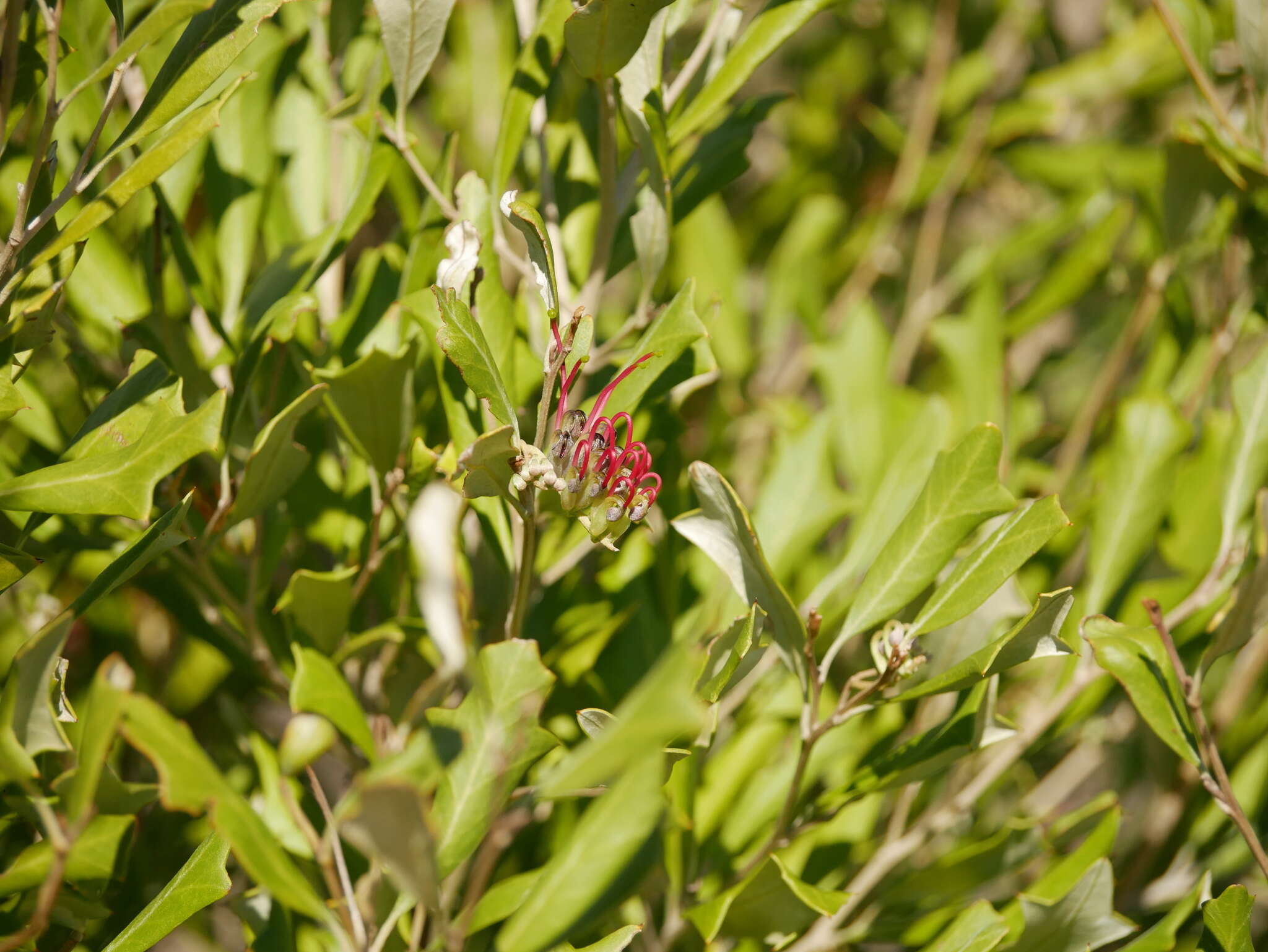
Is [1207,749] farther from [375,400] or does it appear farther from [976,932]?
[375,400]

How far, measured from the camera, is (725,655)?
0.54m

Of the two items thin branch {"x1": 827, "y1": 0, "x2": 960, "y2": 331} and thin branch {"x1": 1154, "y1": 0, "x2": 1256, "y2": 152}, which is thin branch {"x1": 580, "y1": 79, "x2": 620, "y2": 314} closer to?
thin branch {"x1": 1154, "y1": 0, "x2": 1256, "y2": 152}

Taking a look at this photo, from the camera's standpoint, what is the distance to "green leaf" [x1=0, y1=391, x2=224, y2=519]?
50 centimetres

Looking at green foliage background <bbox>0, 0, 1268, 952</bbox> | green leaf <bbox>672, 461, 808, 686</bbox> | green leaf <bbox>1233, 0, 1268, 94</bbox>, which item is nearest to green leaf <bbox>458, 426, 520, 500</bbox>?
green foliage background <bbox>0, 0, 1268, 952</bbox>

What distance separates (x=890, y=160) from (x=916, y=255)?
7.3 inches

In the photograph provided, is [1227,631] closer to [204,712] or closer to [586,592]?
[586,592]

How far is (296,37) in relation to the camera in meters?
0.83

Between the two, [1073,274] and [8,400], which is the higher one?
[8,400]

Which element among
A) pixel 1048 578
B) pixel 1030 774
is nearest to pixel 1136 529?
pixel 1048 578

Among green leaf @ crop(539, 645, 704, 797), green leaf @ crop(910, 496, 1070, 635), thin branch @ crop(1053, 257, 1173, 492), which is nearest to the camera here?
green leaf @ crop(539, 645, 704, 797)

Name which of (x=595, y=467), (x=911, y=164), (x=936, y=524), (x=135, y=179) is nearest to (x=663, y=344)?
(x=595, y=467)

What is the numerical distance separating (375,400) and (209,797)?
10.7 inches

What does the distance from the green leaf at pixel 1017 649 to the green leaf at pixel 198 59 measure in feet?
1.68

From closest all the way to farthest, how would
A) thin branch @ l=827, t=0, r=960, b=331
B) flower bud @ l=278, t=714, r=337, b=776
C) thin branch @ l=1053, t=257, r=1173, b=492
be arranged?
flower bud @ l=278, t=714, r=337, b=776, thin branch @ l=1053, t=257, r=1173, b=492, thin branch @ l=827, t=0, r=960, b=331
